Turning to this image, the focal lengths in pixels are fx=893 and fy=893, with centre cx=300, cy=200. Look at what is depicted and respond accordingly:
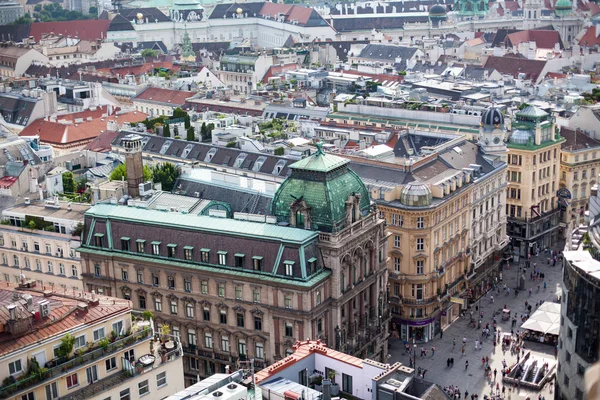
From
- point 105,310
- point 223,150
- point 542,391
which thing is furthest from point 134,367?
point 223,150

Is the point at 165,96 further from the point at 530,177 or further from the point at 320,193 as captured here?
the point at 320,193

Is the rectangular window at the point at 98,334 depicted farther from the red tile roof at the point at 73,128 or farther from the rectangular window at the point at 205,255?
the red tile roof at the point at 73,128

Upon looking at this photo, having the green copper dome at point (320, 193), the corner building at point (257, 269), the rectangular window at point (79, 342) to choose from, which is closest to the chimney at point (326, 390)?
the rectangular window at point (79, 342)

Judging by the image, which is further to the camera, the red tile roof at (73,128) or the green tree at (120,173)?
the red tile roof at (73,128)

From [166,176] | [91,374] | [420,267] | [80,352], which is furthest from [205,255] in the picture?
[420,267]

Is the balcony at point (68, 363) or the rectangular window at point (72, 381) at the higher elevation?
the balcony at point (68, 363)
